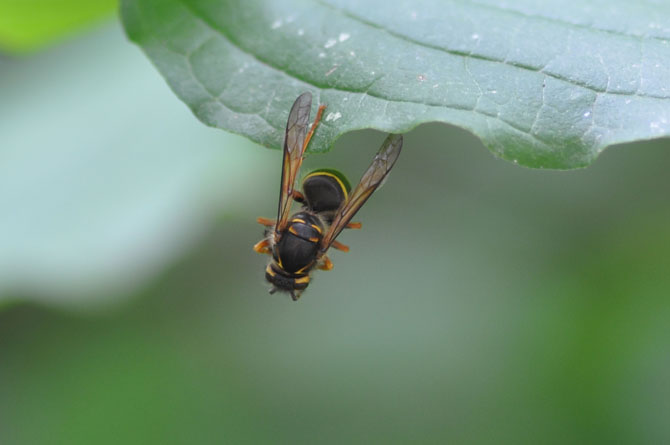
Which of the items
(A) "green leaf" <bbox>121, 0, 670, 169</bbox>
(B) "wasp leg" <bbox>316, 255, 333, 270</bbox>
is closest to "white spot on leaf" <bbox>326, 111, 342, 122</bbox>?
(A) "green leaf" <bbox>121, 0, 670, 169</bbox>

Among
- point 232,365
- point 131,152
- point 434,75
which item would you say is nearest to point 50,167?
point 131,152

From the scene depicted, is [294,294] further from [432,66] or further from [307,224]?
[432,66]

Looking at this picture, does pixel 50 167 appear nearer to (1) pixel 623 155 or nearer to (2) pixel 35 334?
(2) pixel 35 334

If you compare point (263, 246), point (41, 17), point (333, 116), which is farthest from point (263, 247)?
point (41, 17)

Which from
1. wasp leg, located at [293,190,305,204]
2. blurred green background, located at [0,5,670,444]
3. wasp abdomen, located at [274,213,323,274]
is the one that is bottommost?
blurred green background, located at [0,5,670,444]

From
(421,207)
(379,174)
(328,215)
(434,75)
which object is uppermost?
(434,75)

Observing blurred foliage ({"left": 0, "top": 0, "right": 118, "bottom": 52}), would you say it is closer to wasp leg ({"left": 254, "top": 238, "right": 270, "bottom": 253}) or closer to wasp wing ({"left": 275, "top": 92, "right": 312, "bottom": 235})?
wasp leg ({"left": 254, "top": 238, "right": 270, "bottom": 253})
